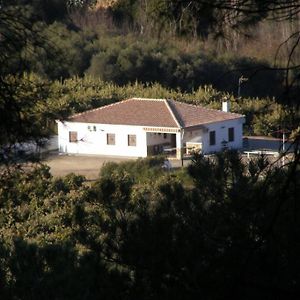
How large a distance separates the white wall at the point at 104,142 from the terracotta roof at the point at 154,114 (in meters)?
0.23

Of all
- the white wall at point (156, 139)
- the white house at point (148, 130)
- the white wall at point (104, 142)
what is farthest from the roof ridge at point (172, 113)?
the white wall at point (104, 142)

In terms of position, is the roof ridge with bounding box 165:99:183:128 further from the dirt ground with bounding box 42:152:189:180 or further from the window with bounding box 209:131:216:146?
the dirt ground with bounding box 42:152:189:180

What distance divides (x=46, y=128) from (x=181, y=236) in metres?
1.21

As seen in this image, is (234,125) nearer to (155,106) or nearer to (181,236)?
(155,106)

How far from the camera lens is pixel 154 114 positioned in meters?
31.8

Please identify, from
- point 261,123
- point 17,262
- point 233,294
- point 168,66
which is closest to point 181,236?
point 233,294

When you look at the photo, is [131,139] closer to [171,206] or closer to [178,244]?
[171,206]

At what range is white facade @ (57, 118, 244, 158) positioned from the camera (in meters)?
30.9

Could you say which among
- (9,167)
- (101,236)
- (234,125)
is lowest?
(234,125)

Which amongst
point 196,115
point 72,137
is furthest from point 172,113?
point 72,137

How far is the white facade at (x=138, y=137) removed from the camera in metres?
30.9

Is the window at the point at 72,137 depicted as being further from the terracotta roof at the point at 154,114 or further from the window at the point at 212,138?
the window at the point at 212,138

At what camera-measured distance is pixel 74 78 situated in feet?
117

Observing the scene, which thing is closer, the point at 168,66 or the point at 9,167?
the point at 9,167
